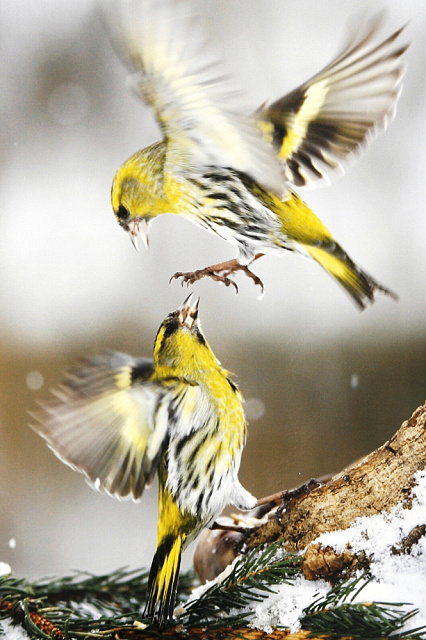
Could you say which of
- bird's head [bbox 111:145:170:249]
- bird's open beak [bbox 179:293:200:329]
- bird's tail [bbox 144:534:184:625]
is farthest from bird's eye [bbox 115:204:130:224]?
bird's tail [bbox 144:534:184:625]

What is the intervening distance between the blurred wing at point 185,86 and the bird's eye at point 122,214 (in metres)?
0.09

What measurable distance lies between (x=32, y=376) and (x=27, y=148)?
42cm

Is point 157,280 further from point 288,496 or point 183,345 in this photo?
point 288,496

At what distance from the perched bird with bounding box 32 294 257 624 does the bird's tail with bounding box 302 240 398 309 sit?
159 millimetres

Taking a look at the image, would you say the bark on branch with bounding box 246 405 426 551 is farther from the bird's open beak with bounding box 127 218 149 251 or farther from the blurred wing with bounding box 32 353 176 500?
the bird's open beak with bounding box 127 218 149 251

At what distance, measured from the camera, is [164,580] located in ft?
2.02

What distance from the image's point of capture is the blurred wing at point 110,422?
0.62 metres

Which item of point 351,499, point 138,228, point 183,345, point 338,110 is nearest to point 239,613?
point 351,499

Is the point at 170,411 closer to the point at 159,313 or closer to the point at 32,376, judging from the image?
the point at 159,313

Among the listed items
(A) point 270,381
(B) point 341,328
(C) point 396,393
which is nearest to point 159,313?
(A) point 270,381

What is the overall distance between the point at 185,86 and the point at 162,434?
1.13 feet

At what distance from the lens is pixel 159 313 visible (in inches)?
34.1

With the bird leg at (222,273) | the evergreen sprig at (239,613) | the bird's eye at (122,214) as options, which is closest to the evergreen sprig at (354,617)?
the evergreen sprig at (239,613)

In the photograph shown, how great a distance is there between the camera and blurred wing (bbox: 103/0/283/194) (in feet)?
1.86
